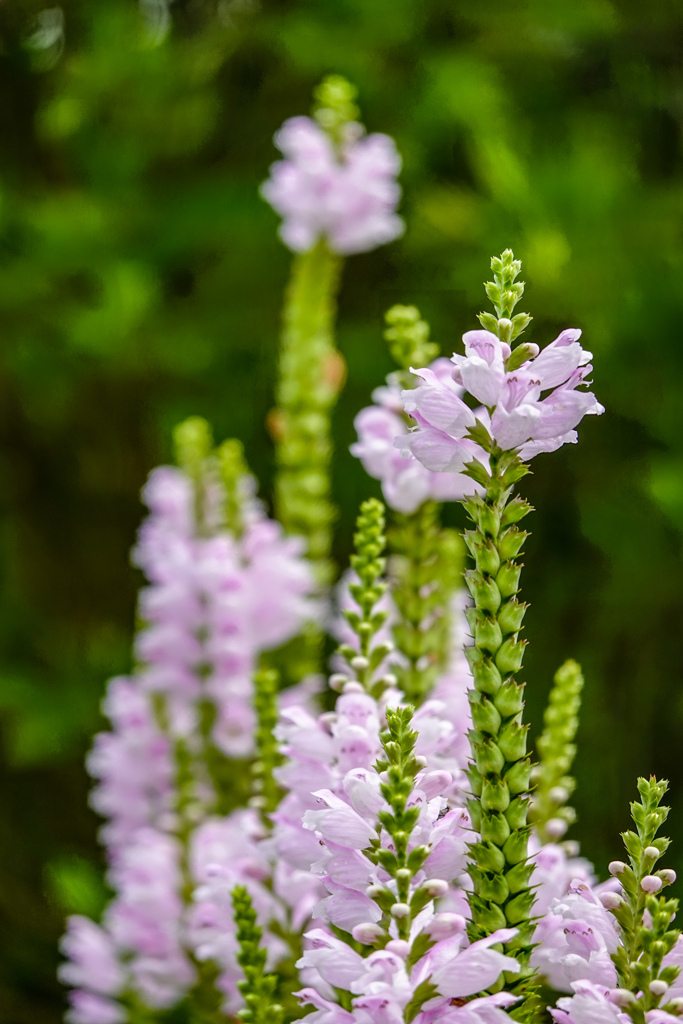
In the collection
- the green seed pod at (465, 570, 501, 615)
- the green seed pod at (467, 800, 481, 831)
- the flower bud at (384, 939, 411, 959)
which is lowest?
the flower bud at (384, 939, 411, 959)

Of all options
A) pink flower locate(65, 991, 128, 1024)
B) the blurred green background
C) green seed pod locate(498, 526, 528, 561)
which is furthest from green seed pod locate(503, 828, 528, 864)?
the blurred green background

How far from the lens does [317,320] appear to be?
1160 millimetres

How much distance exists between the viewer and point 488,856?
38cm

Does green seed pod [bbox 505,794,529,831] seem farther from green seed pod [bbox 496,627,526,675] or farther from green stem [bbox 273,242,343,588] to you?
green stem [bbox 273,242,343,588]

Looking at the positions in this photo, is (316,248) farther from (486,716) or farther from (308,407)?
(486,716)

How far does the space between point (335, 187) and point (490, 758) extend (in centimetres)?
89

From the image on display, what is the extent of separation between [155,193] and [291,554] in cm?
125

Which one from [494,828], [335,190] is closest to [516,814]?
[494,828]

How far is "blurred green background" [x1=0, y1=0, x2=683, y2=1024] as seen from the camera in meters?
1.44

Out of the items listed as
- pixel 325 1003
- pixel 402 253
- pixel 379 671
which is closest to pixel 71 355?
pixel 402 253

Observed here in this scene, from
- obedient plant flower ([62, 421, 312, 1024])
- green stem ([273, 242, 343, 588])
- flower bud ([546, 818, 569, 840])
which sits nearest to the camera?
flower bud ([546, 818, 569, 840])

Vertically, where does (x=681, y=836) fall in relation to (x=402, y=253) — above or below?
below

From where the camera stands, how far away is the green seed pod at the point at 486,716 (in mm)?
386

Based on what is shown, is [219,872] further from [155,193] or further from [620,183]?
[155,193]
